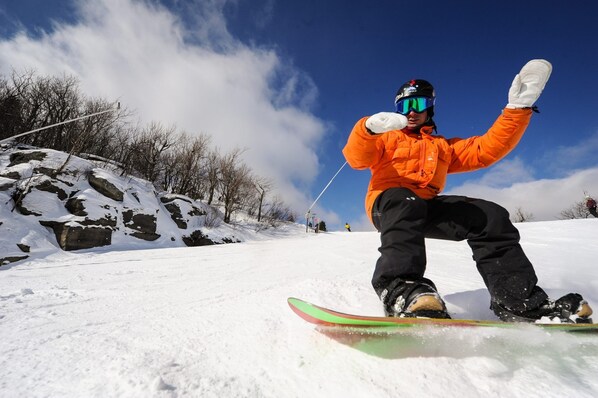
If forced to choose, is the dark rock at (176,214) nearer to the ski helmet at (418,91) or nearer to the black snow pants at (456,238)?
the ski helmet at (418,91)

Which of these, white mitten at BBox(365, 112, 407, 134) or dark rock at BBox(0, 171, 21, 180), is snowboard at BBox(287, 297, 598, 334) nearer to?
white mitten at BBox(365, 112, 407, 134)

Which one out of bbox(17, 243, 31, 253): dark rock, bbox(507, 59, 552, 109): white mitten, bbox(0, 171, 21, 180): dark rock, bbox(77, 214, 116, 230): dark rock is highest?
bbox(0, 171, 21, 180): dark rock

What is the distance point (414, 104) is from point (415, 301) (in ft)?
4.98

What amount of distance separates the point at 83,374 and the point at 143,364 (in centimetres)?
17

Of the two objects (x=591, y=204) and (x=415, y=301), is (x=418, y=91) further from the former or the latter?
(x=591, y=204)

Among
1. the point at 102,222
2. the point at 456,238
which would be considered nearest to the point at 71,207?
the point at 102,222

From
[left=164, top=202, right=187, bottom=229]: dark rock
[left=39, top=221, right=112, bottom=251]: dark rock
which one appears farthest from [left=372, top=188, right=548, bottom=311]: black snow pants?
[left=164, top=202, right=187, bottom=229]: dark rock

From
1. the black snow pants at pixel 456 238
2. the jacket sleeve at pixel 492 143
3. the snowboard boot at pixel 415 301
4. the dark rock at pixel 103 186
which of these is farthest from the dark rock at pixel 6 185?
the jacket sleeve at pixel 492 143

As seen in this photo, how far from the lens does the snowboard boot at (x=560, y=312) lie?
4.04ft

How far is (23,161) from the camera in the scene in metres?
9.59

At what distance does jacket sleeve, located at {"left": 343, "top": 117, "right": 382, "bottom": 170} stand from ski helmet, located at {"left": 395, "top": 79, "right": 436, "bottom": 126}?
622mm

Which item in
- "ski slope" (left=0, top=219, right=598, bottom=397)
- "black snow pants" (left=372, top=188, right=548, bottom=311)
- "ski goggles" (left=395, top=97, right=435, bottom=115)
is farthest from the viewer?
"ski goggles" (left=395, top=97, right=435, bottom=115)

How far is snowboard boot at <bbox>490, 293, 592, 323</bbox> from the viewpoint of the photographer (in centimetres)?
123

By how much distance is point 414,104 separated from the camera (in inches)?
81.0
